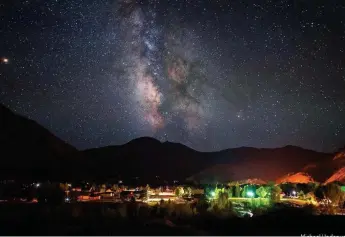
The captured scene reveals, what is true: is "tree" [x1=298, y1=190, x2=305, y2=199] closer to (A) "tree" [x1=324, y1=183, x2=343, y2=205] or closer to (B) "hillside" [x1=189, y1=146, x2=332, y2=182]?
(A) "tree" [x1=324, y1=183, x2=343, y2=205]

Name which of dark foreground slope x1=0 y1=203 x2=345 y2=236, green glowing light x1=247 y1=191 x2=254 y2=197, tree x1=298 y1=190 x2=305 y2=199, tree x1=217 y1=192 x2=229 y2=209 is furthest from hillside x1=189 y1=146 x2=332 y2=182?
dark foreground slope x1=0 y1=203 x2=345 y2=236

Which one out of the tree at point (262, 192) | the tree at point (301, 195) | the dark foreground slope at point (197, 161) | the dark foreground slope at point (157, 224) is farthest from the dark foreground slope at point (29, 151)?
the dark foreground slope at point (157, 224)

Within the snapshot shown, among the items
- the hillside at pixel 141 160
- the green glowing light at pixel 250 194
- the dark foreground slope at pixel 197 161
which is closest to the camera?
the green glowing light at pixel 250 194

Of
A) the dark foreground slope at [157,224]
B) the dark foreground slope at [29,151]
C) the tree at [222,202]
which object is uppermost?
the dark foreground slope at [29,151]

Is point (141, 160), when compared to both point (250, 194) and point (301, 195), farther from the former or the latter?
point (301, 195)

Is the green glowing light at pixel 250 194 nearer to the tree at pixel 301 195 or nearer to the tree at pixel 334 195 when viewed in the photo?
the tree at pixel 301 195

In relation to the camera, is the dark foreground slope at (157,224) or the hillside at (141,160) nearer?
the dark foreground slope at (157,224)

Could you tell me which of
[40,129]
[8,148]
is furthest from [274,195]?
[40,129]

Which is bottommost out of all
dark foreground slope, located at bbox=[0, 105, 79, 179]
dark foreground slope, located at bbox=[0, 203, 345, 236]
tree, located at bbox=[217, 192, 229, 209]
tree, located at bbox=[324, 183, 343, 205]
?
dark foreground slope, located at bbox=[0, 203, 345, 236]
